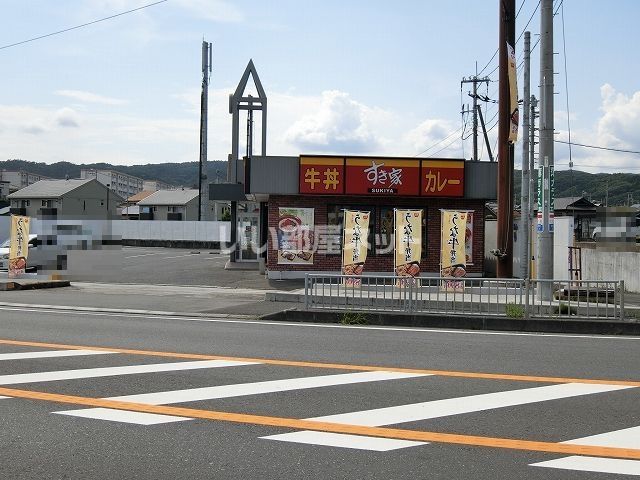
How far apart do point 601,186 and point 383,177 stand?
116m

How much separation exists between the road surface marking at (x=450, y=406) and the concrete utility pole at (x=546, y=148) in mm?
7483

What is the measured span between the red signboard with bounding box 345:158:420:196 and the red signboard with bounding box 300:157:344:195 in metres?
0.32

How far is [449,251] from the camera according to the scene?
20812mm

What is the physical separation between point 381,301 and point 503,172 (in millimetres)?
8247

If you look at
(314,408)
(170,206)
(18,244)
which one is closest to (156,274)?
(18,244)

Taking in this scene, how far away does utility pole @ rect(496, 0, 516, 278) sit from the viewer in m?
19.1

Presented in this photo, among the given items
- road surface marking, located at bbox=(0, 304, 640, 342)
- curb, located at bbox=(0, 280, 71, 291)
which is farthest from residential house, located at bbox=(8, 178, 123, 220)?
road surface marking, located at bbox=(0, 304, 640, 342)

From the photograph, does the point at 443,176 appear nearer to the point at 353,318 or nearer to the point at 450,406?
the point at 353,318

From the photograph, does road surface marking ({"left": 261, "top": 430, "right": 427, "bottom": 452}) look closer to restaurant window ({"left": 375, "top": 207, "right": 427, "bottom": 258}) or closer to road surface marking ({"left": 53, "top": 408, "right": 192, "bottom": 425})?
road surface marking ({"left": 53, "top": 408, "right": 192, "bottom": 425})

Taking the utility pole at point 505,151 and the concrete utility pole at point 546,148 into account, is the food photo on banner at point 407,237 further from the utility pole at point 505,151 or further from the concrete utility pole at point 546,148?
the concrete utility pole at point 546,148

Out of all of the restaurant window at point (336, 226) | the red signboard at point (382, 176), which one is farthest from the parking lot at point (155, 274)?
the red signboard at point (382, 176)

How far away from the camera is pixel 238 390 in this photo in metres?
7.18

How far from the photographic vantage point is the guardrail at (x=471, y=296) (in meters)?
12.7

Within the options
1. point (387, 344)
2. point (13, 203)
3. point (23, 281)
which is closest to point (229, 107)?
point (23, 281)
